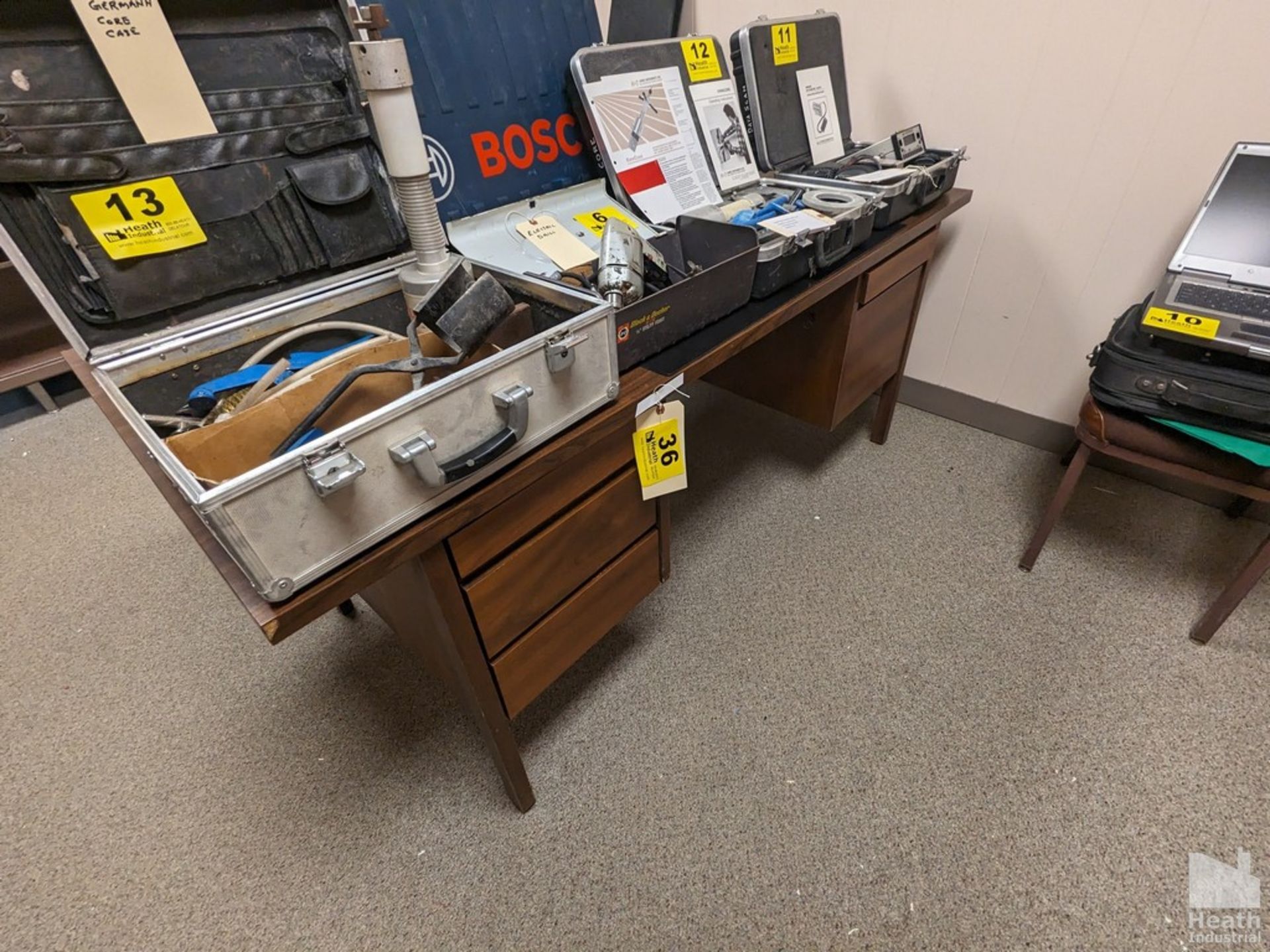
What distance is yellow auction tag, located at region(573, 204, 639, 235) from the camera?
3.52 feet

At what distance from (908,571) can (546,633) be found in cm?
100

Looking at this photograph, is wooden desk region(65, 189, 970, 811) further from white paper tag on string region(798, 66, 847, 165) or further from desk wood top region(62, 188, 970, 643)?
white paper tag on string region(798, 66, 847, 165)

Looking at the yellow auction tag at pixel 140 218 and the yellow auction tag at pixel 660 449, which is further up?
the yellow auction tag at pixel 140 218

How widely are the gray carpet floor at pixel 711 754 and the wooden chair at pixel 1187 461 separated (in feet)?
0.58

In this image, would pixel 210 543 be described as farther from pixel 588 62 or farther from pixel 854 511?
pixel 854 511

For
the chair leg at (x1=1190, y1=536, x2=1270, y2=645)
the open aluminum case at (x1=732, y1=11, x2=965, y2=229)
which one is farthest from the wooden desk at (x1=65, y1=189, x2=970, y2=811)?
the chair leg at (x1=1190, y1=536, x2=1270, y2=645)

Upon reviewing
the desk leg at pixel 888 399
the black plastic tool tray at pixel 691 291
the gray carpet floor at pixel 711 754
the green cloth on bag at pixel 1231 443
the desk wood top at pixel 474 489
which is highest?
the black plastic tool tray at pixel 691 291

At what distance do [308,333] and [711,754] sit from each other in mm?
989

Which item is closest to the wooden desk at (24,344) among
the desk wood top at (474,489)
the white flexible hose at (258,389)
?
the desk wood top at (474,489)

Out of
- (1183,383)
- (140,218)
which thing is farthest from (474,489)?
(1183,383)

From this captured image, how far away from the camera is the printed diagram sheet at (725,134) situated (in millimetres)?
1264

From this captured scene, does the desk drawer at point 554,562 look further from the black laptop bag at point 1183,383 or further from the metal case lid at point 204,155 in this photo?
the black laptop bag at point 1183,383

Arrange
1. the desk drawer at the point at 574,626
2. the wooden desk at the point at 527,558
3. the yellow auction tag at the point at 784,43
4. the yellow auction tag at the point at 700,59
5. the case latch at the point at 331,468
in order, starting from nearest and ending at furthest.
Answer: the case latch at the point at 331,468
the wooden desk at the point at 527,558
the desk drawer at the point at 574,626
the yellow auction tag at the point at 700,59
the yellow auction tag at the point at 784,43

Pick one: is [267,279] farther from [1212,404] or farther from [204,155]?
[1212,404]
